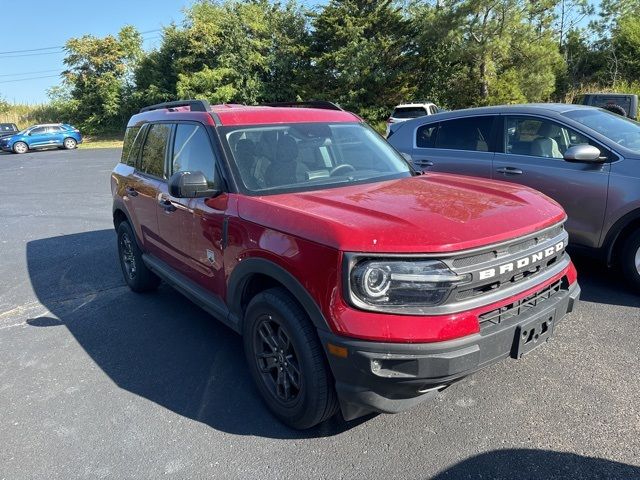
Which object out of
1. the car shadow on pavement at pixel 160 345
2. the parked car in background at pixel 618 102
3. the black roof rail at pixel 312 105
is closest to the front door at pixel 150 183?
the car shadow on pavement at pixel 160 345

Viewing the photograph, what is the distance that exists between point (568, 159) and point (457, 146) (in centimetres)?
155

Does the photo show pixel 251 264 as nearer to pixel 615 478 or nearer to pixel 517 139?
pixel 615 478

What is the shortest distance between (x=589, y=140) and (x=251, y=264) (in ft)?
12.0

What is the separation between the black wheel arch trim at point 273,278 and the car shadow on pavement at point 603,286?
3.10 metres

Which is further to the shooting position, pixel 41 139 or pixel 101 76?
pixel 101 76

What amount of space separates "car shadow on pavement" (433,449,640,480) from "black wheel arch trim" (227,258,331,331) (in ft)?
3.32

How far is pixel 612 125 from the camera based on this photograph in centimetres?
501

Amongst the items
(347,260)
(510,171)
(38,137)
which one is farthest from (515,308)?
(38,137)

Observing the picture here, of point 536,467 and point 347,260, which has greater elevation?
point 347,260

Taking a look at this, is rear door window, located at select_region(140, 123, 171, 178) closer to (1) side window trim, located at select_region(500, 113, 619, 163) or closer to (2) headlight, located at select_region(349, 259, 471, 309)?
(2) headlight, located at select_region(349, 259, 471, 309)

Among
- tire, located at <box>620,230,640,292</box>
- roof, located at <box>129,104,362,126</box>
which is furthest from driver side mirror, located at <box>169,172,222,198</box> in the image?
tire, located at <box>620,230,640,292</box>

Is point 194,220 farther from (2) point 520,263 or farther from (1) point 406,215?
(2) point 520,263

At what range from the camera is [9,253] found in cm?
714

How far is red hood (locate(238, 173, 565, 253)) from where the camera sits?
236 cm
